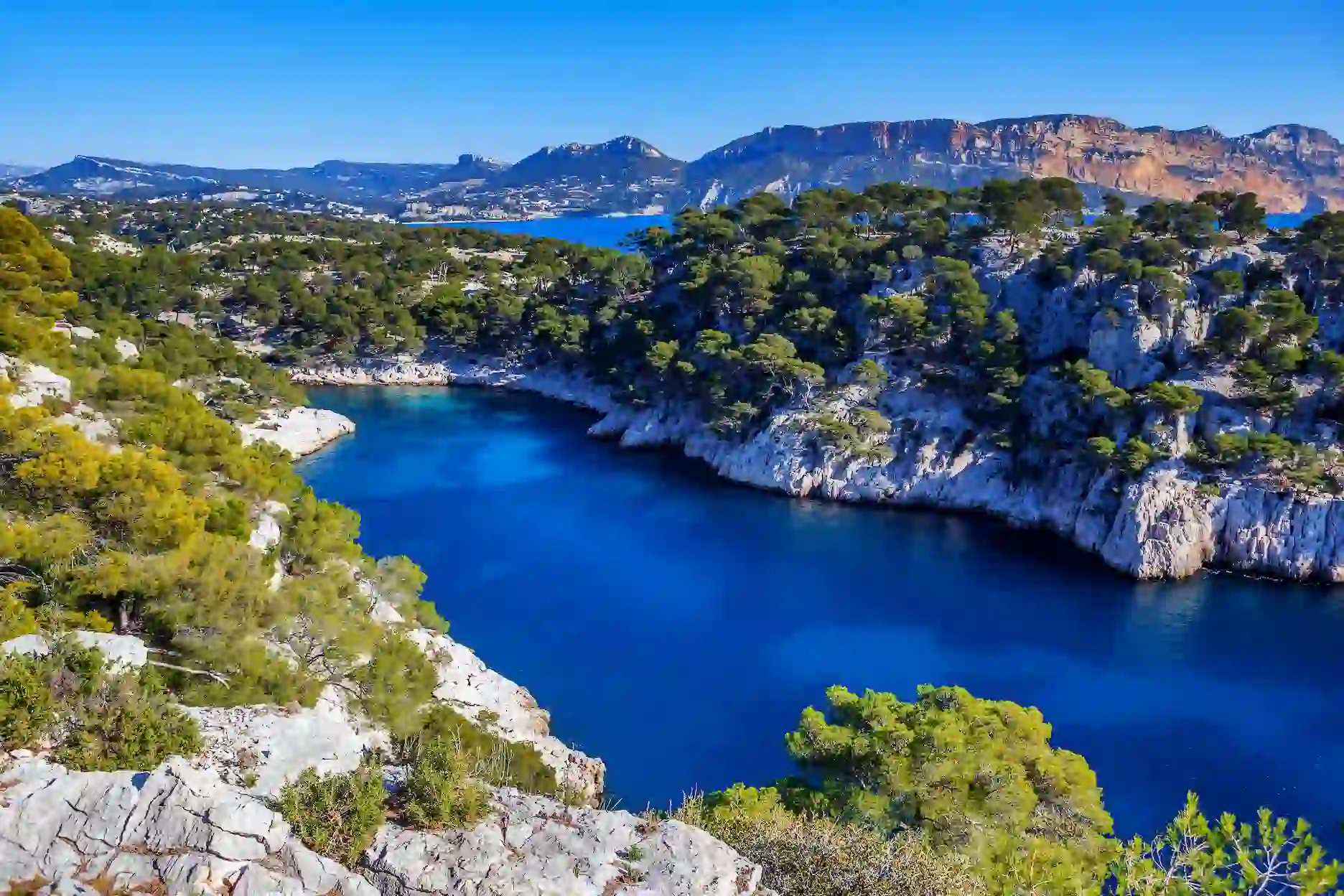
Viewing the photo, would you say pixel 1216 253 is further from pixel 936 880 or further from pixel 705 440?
pixel 936 880

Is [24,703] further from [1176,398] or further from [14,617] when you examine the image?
[1176,398]

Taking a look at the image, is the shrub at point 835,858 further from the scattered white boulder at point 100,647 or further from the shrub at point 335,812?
the scattered white boulder at point 100,647

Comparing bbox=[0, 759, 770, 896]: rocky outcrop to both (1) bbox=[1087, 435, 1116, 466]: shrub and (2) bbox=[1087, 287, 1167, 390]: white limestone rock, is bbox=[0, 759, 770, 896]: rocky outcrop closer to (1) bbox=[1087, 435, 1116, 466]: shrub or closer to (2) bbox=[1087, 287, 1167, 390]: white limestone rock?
(1) bbox=[1087, 435, 1116, 466]: shrub

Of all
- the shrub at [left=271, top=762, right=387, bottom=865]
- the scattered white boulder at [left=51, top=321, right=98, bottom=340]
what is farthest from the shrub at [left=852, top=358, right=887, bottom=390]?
the shrub at [left=271, top=762, right=387, bottom=865]

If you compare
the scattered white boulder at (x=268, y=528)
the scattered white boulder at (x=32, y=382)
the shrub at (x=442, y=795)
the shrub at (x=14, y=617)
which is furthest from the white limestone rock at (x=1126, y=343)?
the shrub at (x=14, y=617)

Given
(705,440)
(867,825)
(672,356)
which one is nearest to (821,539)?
(705,440)

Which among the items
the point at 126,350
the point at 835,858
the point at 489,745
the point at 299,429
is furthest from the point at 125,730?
the point at 299,429
